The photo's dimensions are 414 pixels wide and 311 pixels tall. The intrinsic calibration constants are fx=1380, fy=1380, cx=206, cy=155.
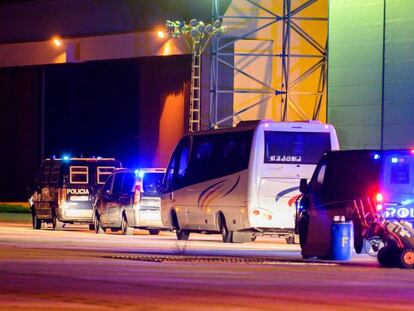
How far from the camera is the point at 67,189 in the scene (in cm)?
4025

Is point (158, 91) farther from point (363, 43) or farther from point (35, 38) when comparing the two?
point (363, 43)

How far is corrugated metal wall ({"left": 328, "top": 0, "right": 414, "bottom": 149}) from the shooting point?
4603cm

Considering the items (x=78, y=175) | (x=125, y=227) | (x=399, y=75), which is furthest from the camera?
(x=399, y=75)

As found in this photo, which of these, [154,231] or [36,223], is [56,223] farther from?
[154,231]

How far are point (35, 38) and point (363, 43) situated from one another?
24292 millimetres

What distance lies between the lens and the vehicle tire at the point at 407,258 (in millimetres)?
23219

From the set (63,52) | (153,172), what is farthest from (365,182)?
(63,52)

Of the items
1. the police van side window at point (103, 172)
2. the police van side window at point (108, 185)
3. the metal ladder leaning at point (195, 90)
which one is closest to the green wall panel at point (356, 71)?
the metal ladder leaning at point (195, 90)

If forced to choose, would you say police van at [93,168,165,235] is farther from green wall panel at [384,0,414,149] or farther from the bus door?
green wall panel at [384,0,414,149]

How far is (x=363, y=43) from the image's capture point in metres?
47.4

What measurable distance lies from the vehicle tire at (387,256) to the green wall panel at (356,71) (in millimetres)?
23494

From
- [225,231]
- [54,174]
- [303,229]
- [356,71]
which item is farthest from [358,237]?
[356,71]

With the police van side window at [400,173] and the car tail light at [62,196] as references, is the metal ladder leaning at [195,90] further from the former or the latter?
A: the police van side window at [400,173]

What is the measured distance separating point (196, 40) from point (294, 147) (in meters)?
21.3
